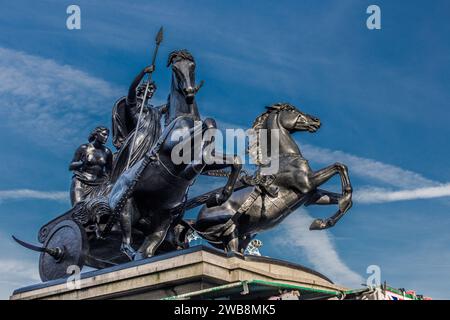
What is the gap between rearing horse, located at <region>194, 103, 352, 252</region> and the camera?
1390 cm

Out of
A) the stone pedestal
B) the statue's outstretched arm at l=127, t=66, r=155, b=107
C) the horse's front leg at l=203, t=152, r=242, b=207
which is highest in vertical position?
the statue's outstretched arm at l=127, t=66, r=155, b=107

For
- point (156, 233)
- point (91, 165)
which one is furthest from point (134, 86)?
point (156, 233)

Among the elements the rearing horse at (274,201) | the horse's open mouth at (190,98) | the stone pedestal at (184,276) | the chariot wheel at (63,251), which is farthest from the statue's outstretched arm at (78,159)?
the horse's open mouth at (190,98)

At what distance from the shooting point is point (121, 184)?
43.9 feet

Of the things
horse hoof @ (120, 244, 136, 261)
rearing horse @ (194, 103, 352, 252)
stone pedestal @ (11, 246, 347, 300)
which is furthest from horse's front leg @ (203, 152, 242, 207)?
horse hoof @ (120, 244, 136, 261)

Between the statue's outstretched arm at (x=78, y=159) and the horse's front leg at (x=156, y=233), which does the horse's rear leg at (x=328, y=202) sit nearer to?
the horse's front leg at (x=156, y=233)

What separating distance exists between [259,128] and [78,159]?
12.1 feet

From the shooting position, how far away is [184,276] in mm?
11305

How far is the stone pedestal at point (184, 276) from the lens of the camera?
11.3 meters

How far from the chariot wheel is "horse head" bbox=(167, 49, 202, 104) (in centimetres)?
302

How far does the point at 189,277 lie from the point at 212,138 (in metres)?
2.07

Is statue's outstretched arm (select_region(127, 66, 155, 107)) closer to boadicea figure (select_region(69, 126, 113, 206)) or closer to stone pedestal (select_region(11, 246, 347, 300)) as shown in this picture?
boadicea figure (select_region(69, 126, 113, 206))

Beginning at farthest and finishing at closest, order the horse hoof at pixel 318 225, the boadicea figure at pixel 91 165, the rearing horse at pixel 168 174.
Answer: the boadicea figure at pixel 91 165, the horse hoof at pixel 318 225, the rearing horse at pixel 168 174

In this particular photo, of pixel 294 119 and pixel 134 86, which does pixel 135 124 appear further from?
pixel 294 119
